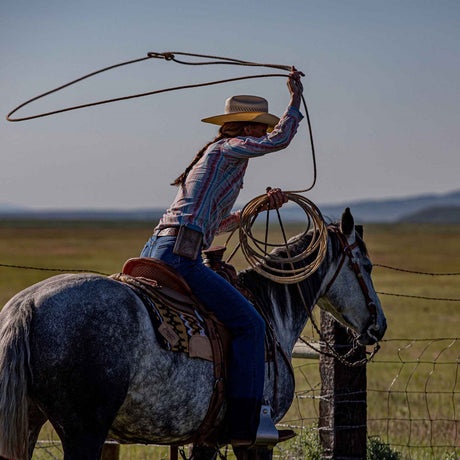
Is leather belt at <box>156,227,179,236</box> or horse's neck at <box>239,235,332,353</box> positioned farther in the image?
horse's neck at <box>239,235,332,353</box>

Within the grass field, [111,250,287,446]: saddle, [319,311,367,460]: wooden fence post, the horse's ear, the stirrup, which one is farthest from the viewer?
the grass field

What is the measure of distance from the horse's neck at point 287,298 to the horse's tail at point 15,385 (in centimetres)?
224

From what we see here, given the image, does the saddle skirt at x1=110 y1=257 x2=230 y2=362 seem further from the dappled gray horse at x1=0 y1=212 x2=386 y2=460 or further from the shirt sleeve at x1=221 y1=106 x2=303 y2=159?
the shirt sleeve at x1=221 y1=106 x2=303 y2=159

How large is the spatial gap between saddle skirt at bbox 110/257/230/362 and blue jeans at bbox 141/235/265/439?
0.07 m

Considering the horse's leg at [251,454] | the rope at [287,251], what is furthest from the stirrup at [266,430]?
the rope at [287,251]

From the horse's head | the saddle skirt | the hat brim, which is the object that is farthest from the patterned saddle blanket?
the horse's head

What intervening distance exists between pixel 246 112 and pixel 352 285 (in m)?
1.91

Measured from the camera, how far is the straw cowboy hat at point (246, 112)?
5.67 meters

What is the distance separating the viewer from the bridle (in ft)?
21.8

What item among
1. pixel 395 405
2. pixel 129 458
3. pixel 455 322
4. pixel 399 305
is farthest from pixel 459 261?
pixel 129 458

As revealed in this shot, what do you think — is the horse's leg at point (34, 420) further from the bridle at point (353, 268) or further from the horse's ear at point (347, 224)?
the horse's ear at point (347, 224)

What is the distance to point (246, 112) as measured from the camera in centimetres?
573

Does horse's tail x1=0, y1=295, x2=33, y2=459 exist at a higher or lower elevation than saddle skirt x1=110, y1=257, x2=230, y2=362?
lower

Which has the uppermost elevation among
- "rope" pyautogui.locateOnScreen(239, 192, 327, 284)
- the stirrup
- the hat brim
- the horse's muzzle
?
the hat brim
